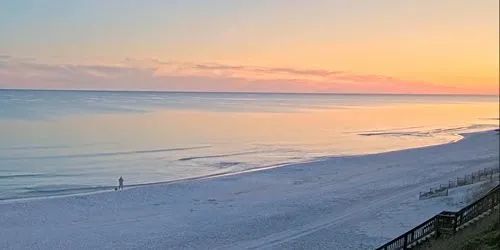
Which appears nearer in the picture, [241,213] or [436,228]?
[436,228]

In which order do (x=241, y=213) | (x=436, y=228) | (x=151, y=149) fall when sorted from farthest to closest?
(x=151, y=149), (x=241, y=213), (x=436, y=228)

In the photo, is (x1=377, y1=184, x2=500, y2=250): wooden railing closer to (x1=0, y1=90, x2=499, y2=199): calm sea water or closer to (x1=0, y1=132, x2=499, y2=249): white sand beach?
(x1=0, y1=132, x2=499, y2=249): white sand beach

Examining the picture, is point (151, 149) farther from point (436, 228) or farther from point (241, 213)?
point (436, 228)

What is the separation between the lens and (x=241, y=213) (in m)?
25.1

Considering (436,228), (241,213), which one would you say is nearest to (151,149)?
(241,213)

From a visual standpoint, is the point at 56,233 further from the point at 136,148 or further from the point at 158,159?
the point at 136,148

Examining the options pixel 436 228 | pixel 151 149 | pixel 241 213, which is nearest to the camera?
pixel 436 228

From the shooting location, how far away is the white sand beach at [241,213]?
67.0ft

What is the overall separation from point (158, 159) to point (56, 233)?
75.0ft

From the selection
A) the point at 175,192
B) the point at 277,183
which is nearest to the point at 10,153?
the point at 175,192

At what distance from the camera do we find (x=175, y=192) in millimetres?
30250

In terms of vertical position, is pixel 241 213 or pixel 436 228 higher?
pixel 436 228

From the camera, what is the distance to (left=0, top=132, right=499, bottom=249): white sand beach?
20.4 meters

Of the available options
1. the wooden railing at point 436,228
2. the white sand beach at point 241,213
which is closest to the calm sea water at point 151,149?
the white sand beach at point 241,213
